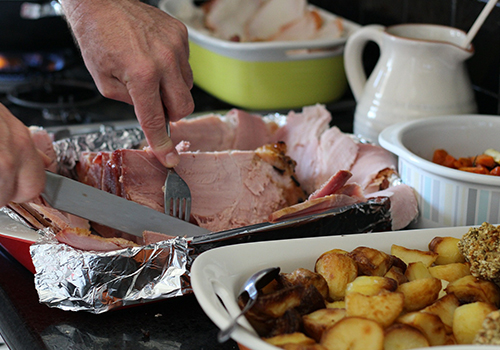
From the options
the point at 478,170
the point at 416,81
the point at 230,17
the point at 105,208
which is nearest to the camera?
the point at 105,208

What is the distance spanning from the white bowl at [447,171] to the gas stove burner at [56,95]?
1.35 m

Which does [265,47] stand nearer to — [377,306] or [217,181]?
[217,181]

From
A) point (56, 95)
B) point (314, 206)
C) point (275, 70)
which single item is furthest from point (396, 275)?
point (56, 95)

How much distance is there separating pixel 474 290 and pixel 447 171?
30 centimetres

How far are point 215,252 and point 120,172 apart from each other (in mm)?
400

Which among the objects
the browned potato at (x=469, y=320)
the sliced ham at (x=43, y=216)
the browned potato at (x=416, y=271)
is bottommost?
the sliced ham at (x=43, y=216)

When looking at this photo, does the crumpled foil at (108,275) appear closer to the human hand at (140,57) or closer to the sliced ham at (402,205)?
the human hand at (140,57)

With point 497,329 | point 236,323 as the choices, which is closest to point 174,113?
point 236,323

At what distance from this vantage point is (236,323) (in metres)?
0.59

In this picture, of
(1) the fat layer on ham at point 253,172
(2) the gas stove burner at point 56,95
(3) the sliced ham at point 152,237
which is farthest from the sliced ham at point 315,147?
(2) the gas stove burner at point 56,95

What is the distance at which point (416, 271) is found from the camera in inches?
29.0

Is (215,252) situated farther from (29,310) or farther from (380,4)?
(380,4)

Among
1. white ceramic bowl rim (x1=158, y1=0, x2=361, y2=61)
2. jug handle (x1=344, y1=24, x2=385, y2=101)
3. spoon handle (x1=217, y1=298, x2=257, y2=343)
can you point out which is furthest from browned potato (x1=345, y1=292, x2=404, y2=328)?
white ceramic bowl rim (x1=158, y1=0, x2=361, y2=61)

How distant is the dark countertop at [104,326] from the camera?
0.81 meters
